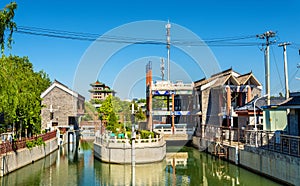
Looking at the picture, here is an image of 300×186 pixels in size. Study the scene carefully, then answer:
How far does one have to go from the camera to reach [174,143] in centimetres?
2659

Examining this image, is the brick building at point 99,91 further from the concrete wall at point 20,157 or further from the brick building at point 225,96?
the concrete wall at point 20,157

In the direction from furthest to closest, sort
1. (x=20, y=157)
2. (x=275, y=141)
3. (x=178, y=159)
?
1. (x=178, y=159)
2. (x=20, y=157)
3. (x=275, y=141)

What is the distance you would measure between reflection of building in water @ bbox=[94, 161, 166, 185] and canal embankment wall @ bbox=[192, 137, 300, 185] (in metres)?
4.06

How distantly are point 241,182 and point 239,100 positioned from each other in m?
13.4

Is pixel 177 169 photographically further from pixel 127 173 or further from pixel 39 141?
pixel 39 141

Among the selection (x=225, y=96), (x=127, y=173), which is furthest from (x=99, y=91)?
(x=127, y=173)

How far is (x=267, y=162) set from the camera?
13.0m

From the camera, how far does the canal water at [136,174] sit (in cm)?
1347

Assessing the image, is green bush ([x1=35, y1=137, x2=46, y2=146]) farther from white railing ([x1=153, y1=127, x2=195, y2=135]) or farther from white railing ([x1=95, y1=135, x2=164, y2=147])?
white railing ([x1=153, y1=127, x2=195, y2=135])

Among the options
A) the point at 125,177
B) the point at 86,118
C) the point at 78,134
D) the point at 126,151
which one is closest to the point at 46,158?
the point at 126,151

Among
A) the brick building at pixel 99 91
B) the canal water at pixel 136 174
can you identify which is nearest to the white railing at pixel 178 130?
the canal water at pixel 136 174

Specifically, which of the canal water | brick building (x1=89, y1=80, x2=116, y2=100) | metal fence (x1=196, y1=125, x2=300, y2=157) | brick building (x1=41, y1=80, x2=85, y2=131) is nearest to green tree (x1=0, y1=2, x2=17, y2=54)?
the canal water

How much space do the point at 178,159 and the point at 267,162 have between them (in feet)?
25.7

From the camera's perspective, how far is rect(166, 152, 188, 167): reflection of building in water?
59.8 ft
